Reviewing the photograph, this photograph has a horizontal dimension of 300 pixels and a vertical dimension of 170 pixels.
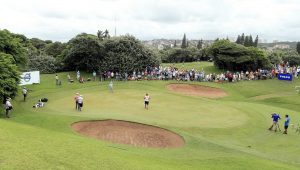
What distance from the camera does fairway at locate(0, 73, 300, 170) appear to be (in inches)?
726

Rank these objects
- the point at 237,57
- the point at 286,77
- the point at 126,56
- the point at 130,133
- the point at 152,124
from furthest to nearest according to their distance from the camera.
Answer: the point at 237,57 < the point at 126,56 < the point at 286,77 < the point at 152,124 < the point at 130,133

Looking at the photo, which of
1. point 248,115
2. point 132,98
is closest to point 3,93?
point 132,98

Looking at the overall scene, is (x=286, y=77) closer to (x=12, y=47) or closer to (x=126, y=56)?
(x=126, y=56)

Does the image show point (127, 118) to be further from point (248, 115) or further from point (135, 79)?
point (135, 79)

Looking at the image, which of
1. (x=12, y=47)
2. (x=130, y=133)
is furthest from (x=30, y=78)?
(x=130, y=133)

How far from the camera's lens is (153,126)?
31.1 m

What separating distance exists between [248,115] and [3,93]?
78.8 feet

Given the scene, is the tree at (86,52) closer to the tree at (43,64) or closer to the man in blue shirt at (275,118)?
the tree at (43,64)

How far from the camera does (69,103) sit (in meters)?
39.7

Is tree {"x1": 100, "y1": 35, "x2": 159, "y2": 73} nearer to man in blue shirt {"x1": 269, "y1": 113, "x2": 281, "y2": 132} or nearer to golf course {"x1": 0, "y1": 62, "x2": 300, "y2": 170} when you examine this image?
golf course {"x1": 0, "y1": 62, "x2": 300, "y2": 170}

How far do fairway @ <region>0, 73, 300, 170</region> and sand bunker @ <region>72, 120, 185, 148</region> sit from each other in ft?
2.34

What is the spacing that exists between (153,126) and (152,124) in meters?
0.36

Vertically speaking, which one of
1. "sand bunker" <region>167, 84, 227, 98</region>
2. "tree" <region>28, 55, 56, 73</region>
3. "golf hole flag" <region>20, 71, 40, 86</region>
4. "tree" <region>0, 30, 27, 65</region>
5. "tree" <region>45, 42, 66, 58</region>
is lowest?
"sand bunker" <region>167, 84, 227, 98</region>

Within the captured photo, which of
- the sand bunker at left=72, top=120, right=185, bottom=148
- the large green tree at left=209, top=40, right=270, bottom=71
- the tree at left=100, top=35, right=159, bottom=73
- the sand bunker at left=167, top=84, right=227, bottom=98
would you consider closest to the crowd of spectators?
the tree at left=100, top=35, right=159, bottom=73
